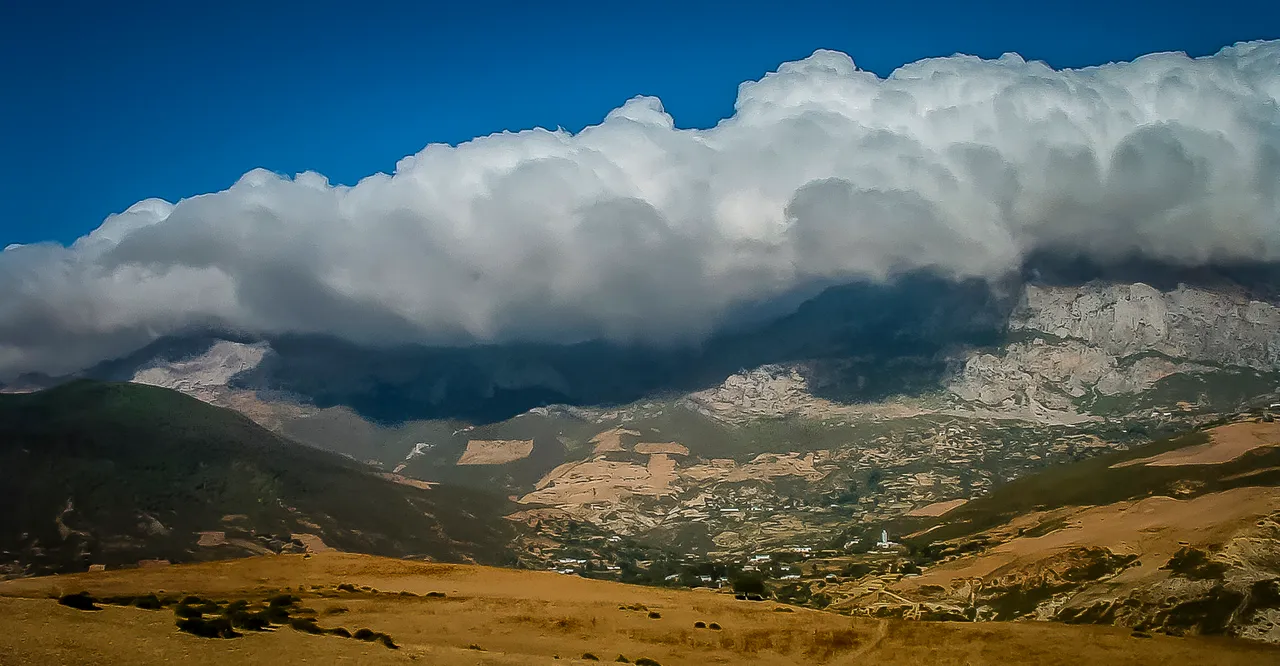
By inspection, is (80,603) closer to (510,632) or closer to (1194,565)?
(510,632)

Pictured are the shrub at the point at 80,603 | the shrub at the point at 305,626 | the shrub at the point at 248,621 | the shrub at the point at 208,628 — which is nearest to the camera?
the shrub at the point at 208,628

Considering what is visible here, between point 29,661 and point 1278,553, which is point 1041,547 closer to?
point 1278,553

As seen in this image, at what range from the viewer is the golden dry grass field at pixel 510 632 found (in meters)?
53.0

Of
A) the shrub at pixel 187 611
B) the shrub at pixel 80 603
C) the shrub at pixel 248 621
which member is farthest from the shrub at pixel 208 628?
the shrub at pixel 80 603

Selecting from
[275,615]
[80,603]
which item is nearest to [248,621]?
[275,615]

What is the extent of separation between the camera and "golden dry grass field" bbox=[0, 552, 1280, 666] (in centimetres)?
5299

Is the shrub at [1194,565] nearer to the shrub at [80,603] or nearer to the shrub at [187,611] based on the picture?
the shrub at [187,611]

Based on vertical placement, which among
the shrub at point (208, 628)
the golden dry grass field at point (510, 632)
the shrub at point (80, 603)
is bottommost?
the golden dry grass field at point (510, 632)

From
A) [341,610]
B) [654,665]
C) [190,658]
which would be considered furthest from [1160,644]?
[190,658]

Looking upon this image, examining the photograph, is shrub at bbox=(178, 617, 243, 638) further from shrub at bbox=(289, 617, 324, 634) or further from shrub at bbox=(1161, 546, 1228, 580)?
shrub at bbox=(1161, 546, 1228, 580)

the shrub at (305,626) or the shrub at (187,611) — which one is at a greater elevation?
the shrub at (187,611)

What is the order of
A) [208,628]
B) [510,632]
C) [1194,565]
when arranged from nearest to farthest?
[208,628] → [510,632] → [1194,565]

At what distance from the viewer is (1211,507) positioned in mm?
172625

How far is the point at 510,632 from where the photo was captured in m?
74.3
